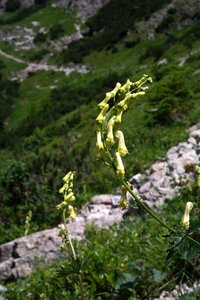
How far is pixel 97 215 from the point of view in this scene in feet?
31.9

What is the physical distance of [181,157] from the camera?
10.1 m

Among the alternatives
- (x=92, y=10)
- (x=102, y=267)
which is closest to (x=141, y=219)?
(x=102, y=267)

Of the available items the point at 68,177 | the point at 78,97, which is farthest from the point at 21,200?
the point at 78,97

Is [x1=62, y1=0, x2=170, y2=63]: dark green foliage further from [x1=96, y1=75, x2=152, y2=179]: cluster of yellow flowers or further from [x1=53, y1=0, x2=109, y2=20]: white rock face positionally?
[x1=96, y1=75, x2=152, y2=179]: cluster of yellow flowers

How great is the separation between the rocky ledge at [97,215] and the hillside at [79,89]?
1.22m

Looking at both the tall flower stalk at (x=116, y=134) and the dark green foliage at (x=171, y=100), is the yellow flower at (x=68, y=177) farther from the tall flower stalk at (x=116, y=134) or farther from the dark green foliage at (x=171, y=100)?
the dark green foliage at (x=171, y=100)

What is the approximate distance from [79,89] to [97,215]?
24.0m

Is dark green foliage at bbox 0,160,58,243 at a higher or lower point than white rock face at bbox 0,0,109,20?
lower

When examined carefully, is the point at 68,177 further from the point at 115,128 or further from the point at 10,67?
the point at 10,67

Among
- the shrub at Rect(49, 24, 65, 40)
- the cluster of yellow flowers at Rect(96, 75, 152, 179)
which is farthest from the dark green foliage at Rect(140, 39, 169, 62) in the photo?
the cluster of yellow flowers at Rect(96, 75, 152, 179)

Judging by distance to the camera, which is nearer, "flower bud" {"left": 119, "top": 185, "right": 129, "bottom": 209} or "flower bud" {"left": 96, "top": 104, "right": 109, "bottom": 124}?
"flower bud" {"left": 96, "top": 104, "right": 109, "bottom": 124}

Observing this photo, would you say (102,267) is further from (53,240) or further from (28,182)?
(28,182)

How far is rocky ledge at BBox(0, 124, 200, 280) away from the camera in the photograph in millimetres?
8751

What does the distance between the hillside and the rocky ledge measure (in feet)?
3.99
